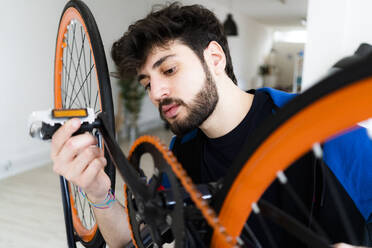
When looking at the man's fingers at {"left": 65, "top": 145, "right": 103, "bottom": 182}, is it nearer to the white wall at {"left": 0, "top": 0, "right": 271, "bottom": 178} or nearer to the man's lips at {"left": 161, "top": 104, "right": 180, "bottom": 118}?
the man's lips at {"left": 161, "top": 104, "right": 180, "bottom": 118}

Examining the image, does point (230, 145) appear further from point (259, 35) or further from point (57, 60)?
point (259, 35)

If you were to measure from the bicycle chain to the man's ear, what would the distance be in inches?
19.3

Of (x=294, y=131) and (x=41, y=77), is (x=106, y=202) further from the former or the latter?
(x=41, y=77)

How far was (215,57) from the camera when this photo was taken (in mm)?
958

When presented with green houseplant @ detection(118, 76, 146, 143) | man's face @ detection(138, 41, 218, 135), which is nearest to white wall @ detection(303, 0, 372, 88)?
man's face @ detection(138, 41, 218, 135)

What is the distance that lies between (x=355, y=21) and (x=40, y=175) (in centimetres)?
329

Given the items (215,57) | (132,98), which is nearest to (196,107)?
(215,57)

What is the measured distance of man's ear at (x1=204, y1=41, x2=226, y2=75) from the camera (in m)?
0.93

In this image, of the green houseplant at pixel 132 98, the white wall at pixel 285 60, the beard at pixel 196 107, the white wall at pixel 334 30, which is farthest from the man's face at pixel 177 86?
the white wall at pixel 285 60

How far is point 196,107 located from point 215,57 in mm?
209

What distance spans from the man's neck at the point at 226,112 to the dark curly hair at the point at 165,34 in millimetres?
130

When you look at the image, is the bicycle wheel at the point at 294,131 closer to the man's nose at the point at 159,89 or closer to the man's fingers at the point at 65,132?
the man's fingers at the point at 65,132

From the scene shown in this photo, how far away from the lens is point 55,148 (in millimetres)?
579

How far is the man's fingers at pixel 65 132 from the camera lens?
0.55m
